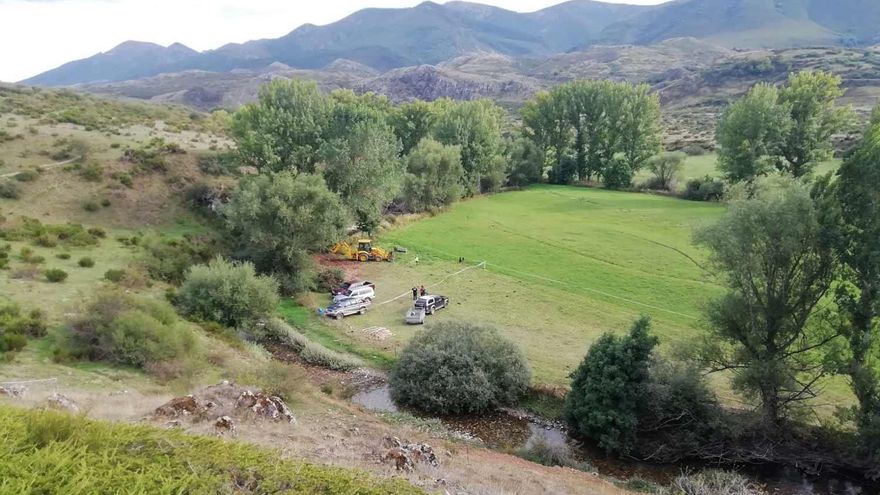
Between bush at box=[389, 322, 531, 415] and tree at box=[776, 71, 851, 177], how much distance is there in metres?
58.0

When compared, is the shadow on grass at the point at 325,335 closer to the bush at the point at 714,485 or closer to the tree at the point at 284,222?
the tree at the point at 284,222

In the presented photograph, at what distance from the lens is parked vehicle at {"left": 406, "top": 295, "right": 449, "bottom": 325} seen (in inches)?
1373

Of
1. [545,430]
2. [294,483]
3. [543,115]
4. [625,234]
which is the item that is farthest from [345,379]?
[543,115]

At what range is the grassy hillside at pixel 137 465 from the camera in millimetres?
6883

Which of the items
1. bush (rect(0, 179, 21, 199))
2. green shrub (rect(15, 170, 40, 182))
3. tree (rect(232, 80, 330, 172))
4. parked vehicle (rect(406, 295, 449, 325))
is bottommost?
parked vehicle (rect(406, 295, 449, 325))

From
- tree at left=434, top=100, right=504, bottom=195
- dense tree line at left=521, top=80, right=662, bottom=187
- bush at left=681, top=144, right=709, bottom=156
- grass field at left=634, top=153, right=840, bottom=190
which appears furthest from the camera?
bush at left=681, top=144, right=709, bottom=156

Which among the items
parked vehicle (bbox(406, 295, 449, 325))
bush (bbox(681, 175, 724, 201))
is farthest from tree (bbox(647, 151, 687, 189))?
parked vehicle (bbox(406, 295, 449, 325))

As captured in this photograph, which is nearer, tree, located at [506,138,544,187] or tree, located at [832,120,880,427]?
tree, located at [832,120,880,427]

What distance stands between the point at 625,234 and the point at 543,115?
4295 centimetres

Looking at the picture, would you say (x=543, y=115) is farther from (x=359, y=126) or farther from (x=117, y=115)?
(x=117, y=115)

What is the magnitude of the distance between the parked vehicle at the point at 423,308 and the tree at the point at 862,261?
2191cm

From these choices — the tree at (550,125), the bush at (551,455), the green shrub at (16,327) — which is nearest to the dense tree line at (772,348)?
the bush at (551,455)

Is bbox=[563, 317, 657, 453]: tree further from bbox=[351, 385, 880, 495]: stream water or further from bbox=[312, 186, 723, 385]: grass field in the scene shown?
bbox=[312, 186, 723, 385]: grass field

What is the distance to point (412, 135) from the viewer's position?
8694 cm
